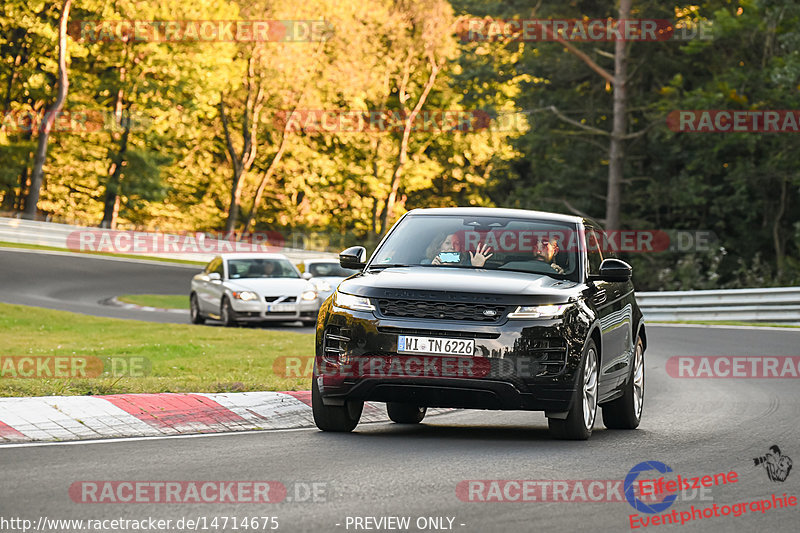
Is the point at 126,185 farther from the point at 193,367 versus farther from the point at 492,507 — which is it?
the point at 492,507

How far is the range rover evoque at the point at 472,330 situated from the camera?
30.8ft

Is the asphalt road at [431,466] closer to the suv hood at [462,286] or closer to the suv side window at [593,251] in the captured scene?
the suv hood at [462,286]

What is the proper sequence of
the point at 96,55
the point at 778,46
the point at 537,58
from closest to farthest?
the point at 778,46 < the point at 537,58 < the point at 96,55

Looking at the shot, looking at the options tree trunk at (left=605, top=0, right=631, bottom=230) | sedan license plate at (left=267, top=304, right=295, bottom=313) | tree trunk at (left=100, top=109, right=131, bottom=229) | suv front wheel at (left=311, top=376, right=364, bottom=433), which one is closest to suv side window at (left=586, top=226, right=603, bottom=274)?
suv front wheel at (left=311, top=376, right=364, bottom=433)

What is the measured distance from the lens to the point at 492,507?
22.8 feet

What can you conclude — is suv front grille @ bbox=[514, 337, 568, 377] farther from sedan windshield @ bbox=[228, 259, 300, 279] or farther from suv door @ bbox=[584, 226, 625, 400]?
sedan windshield @ bbox=[228, 259, 300, 279]

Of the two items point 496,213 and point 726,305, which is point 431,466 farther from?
point 726,305

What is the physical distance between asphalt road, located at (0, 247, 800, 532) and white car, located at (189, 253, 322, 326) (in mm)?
15216

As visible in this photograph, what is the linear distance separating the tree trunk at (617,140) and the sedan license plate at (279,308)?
1890 centimetres

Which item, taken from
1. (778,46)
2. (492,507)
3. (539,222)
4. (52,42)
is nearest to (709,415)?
(539,222)

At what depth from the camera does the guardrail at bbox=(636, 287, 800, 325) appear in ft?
95.9

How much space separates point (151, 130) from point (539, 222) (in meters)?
53.7

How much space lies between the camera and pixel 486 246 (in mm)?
10648

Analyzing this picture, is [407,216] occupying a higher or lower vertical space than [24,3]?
lower
